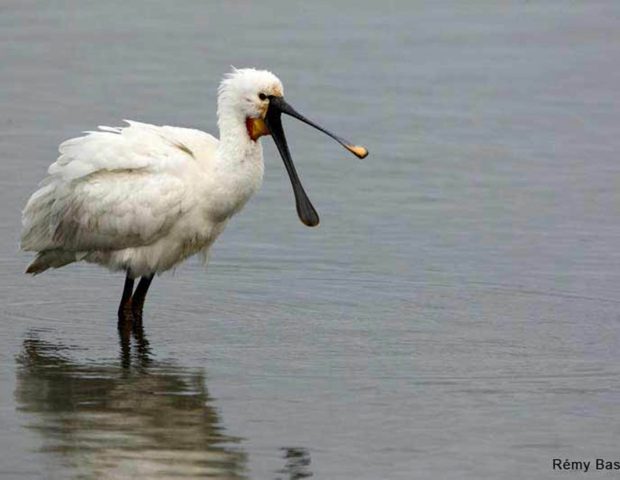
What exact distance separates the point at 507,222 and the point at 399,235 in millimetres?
967

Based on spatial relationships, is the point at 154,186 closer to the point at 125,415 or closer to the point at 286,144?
the point at 286,144

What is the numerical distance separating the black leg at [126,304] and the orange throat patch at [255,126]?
1230 mm

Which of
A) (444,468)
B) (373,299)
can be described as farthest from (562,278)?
(444,468)

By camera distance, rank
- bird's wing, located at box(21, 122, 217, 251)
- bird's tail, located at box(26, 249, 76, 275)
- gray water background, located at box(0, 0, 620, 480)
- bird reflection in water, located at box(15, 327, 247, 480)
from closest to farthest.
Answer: bird reflection in water, located at box(15, 327, 247, 480) → gray water background, located at box(0, 0, 620, 480) → bird's wing, located at box(21, 122, 217, 251) → bird's tail, located at box(26, 249, 76, 275)

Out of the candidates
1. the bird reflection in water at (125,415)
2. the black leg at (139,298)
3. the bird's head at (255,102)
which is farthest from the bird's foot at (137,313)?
the bird's head at (255,102)

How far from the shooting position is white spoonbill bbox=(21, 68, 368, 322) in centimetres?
1275

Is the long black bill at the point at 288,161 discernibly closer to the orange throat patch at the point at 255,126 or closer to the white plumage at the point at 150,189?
the orange throat patch at the point at 255,126

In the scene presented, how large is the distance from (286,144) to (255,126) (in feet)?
1.43

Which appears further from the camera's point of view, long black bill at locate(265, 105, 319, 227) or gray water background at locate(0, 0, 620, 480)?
long black bill at locate(265, 105, 319, 227)

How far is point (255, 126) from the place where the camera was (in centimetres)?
1302

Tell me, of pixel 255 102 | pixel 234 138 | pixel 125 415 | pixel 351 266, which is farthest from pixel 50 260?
pixel 125 415

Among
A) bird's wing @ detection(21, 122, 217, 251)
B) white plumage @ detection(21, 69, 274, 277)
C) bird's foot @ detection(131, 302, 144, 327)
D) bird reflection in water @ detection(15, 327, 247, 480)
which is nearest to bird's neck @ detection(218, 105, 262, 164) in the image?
white plumage @ detection(21, 69, 274, 277)

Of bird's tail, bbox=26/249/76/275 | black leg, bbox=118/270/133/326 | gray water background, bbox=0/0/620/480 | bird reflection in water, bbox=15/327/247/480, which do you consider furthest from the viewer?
bird's tail, bbox=26/249/76/275

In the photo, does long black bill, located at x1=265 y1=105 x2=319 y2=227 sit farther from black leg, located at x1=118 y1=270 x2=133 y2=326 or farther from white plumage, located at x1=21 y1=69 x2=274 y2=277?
black leg, located at x1=118 y1=270 x2=133 y2=326
